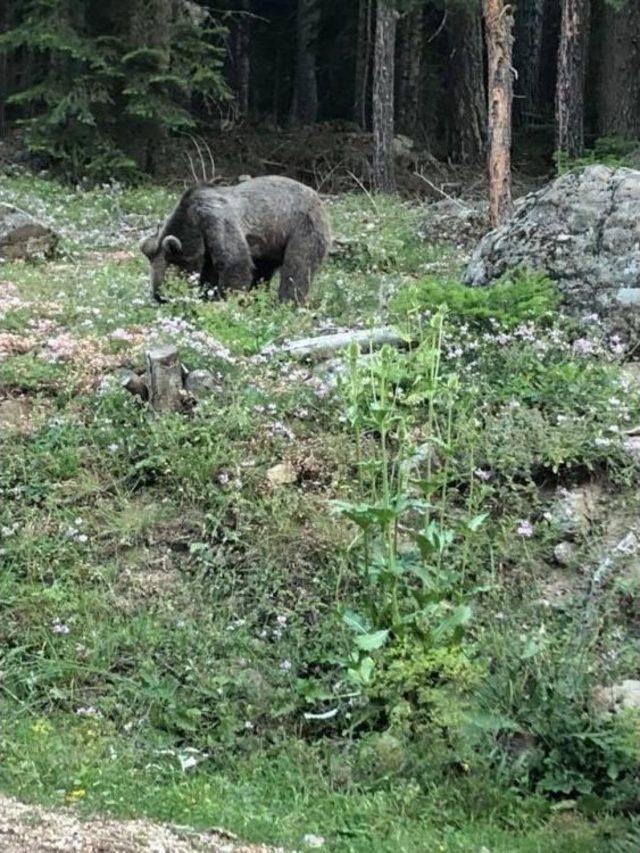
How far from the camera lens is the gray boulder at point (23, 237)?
47.4 feet

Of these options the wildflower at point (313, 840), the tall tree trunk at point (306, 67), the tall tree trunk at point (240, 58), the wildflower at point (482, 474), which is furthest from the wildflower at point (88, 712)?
the tall tree trunk at point (306, 67)

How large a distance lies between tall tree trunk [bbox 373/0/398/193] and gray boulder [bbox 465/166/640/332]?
964cm

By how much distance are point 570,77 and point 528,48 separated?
13.2 metres

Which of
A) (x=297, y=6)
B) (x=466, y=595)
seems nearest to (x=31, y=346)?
(x=466, y=595)

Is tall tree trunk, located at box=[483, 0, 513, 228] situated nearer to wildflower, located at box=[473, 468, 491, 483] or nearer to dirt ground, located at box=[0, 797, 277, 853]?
wildflower, located at box=[473, 468, 491, 483]

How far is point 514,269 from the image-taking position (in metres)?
10.2

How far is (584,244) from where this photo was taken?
10.0 meters

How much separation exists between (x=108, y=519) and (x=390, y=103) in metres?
14.3

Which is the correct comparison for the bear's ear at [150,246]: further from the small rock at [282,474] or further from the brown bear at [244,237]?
the small rock at [282,474]

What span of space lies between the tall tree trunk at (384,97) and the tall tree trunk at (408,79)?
6358 mm

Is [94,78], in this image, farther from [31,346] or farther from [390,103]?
[31,346]

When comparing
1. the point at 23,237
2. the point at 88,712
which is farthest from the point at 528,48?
the point at 88,712

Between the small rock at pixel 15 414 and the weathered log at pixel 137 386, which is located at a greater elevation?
the weathered log at pixel 137 386

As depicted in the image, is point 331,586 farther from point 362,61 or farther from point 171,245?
point 362,61
